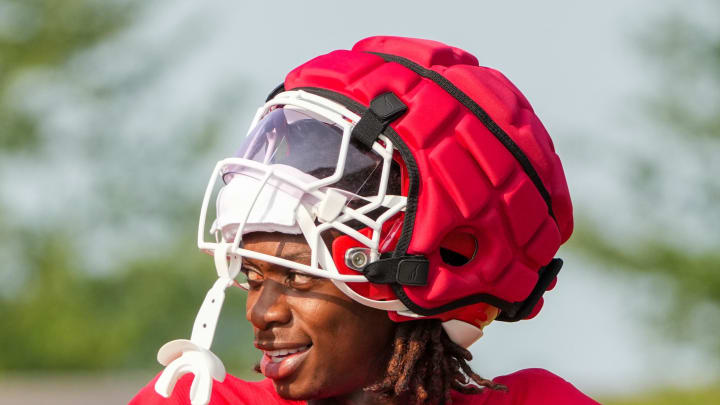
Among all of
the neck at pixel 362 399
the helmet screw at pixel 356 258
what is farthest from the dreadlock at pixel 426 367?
the helmet screw at pixel 356 258

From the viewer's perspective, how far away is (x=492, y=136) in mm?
3299

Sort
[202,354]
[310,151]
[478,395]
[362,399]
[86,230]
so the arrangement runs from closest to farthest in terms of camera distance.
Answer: [202,354]
[310,151]
[362,399]
[478,395]
[86,230]

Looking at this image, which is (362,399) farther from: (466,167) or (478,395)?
(466,167)

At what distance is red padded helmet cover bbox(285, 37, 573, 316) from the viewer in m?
3.19

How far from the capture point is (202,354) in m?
3.15

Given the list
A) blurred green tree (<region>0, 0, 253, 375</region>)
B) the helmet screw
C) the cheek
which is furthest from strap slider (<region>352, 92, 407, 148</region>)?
blurred green tree (<region>0, 0, 253, 375</region>)

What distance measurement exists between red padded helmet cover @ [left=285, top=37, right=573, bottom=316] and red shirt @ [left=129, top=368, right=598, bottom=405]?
38 cm

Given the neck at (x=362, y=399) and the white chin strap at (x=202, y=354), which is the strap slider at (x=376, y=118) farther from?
the neck at (x=362, y=399)

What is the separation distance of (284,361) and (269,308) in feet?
0.49

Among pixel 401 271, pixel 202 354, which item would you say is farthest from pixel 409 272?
pixel 202 354

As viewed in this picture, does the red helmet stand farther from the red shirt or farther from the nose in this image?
the red shirt

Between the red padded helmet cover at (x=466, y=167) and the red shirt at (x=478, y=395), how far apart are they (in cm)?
38

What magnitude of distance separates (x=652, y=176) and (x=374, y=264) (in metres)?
11.5

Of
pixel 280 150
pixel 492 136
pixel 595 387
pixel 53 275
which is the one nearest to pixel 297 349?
pixel 280 150
